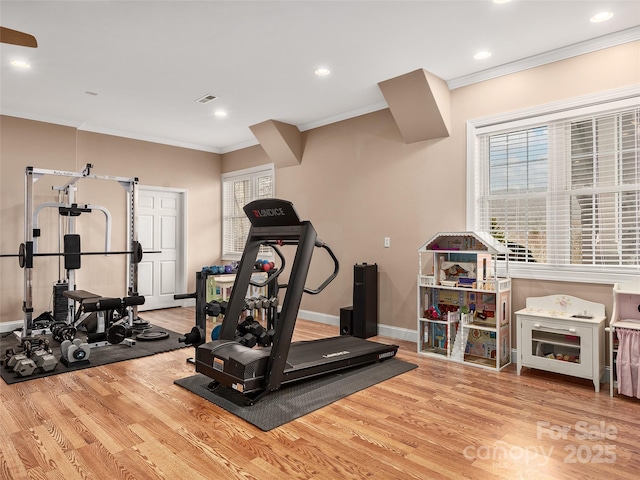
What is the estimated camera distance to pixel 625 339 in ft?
9.91

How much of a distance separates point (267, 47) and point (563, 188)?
115 inches

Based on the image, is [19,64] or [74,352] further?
[19,64]

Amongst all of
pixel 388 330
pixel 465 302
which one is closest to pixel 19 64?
pixel 388 330

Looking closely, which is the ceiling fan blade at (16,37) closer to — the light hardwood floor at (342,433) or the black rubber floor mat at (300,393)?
the light hardwood floor at (342,433)

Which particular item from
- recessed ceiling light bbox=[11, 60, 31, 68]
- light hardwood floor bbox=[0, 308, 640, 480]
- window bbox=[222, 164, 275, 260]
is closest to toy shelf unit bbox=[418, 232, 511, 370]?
light hardwood floor bbox=[0, 308, 640, 480]

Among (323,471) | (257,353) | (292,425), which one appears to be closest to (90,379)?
(257,353)

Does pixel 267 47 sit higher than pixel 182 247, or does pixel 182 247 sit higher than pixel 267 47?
pixel 267 47

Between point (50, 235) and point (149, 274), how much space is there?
1587 millimetres

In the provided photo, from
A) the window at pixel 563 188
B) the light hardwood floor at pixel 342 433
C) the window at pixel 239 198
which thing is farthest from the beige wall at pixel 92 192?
the window at pixel 563 188

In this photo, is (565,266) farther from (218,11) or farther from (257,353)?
(218,11)

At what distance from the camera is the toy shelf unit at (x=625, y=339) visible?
297 cm

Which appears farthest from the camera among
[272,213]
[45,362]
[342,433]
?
[45,362]

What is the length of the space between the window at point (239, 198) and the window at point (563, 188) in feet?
11.6

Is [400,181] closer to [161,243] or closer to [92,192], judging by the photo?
[161,243]
